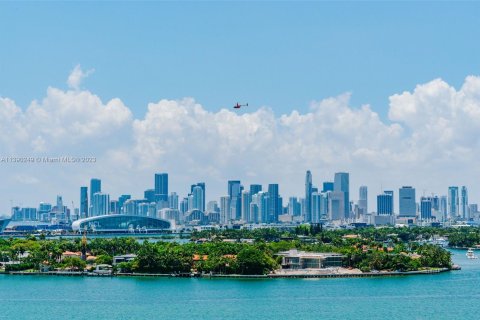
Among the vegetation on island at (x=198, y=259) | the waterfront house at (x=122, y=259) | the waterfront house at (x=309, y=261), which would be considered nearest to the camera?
the vegetation on island at (x=198, y=259)

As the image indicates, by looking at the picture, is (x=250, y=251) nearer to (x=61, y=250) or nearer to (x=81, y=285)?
(x=81, y=285)

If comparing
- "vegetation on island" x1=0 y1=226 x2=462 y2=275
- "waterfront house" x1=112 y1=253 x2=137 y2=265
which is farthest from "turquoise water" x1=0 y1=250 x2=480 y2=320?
"waterfront house" x1=112 y1=253 x2=137 y2=265

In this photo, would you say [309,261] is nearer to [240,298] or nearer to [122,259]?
[122,259]

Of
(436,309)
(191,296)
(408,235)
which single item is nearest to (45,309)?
(191,296)

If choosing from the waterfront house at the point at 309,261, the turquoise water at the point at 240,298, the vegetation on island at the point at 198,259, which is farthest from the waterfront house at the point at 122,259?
the waterfront house at the point at 309,261

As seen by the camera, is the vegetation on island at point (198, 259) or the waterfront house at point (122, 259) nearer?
the vegetation on island at point (198, 259)

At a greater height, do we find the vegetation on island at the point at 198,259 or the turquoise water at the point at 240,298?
the vegetation on island at the point at 198,259

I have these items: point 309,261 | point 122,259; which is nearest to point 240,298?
point 309,261

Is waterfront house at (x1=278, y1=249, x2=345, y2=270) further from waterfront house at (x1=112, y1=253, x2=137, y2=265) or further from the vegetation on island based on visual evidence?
waterfront house at (x1=112, y1=253, x2=137, y2=265)

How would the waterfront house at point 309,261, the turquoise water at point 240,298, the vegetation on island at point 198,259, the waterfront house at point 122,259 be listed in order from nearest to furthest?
the turquoise water at point 240,298, the vegetation on island at point 198,259, the waterfront house at point 309,261, the waterfront house at point 122,259

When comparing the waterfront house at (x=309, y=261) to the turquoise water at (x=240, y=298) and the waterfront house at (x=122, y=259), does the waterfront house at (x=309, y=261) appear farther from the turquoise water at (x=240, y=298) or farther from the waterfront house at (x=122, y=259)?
the waterfront house at (x=122, y=259)
